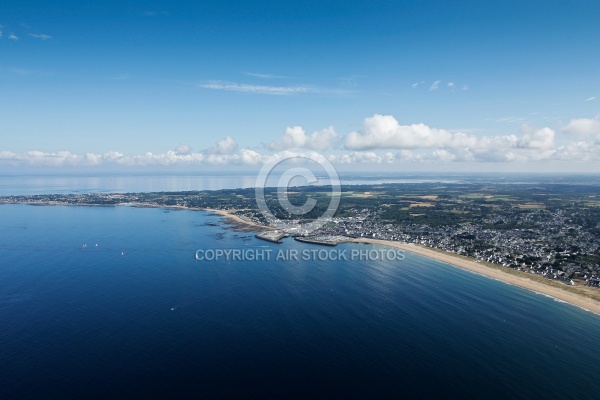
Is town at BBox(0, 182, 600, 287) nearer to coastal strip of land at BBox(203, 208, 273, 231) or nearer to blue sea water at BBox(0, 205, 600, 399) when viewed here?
coastal strip of land at BBox(203, 208, 273, 231)

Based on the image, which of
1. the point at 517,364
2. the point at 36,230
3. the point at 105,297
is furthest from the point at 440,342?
the point at 36,230

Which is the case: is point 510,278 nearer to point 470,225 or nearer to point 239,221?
point 470,225

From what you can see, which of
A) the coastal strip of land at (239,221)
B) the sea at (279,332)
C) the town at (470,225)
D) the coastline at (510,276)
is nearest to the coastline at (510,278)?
the coastline at (510,276)

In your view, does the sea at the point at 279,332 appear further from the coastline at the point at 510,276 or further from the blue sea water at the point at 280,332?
the coastline at the point at 510,276

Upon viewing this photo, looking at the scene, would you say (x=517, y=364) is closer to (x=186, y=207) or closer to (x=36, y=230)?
(x=36, y=230)

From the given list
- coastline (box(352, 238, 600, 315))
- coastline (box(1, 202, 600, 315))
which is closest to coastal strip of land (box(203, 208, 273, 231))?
coastline (box(1, 202, 600, 315))

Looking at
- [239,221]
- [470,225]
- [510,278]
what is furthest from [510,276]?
[239,221]
